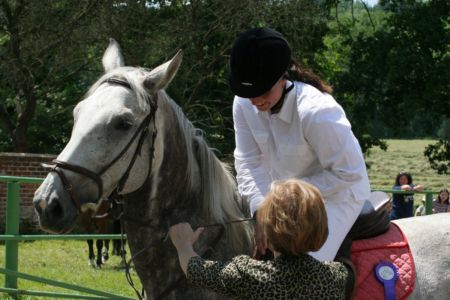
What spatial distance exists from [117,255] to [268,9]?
6264 millimetres

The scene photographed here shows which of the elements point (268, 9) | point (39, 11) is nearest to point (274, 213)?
point (268, 9)

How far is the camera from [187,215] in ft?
12.2

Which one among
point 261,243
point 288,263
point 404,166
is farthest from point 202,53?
point 404,166

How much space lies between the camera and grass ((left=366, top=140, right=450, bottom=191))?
34.6m

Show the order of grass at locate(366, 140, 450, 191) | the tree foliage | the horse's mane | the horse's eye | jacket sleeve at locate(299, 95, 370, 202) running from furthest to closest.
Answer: grass at locate(366, 140, 450, 191), the tree foliage, the horse's mane, the horse's eye, jacket sleeve at locate(299, 95, 370, 202)

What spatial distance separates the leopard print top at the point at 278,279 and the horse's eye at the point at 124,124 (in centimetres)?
88

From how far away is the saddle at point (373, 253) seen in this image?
11.3 ft

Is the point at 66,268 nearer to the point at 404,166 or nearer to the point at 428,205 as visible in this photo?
the point at 428,205

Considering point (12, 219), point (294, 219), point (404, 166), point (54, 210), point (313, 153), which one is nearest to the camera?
point (294, 219)

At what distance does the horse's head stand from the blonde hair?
3.05 feet

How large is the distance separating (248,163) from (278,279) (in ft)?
3.40

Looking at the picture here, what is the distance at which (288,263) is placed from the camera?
2754 millimetres

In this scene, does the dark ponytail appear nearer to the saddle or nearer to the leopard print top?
the saddle

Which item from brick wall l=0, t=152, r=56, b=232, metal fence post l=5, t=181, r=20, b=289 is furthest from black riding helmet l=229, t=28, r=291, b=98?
brick wall l=0, t=152, r=56, b=232
